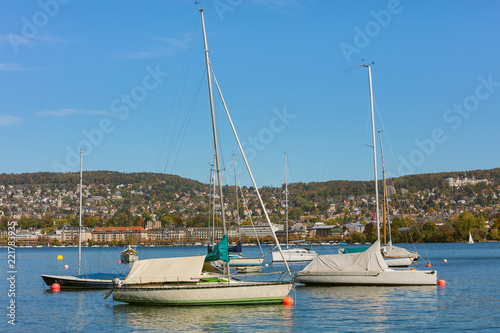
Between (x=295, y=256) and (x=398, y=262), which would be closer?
(x=398, y=262)

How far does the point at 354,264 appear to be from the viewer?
114 feet

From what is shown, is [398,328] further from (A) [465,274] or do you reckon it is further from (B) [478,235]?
(B) [478,235]

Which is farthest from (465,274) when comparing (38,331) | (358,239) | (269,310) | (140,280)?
(358,239)

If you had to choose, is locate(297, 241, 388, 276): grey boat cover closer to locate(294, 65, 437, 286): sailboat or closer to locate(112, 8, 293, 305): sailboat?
locate(294, 65, 437, 286): sailboat

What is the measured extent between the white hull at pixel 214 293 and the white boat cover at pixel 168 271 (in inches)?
33.9

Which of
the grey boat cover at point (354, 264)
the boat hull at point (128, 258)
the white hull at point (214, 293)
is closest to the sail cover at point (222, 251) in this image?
the white hull at point (214, 293)

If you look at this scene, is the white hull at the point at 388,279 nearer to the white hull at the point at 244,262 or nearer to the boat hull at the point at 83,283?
the boat hull at the point at 83,283

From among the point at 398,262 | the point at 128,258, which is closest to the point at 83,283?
the point at 398,262

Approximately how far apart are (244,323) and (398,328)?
5.91 m

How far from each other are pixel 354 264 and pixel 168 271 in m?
12.7

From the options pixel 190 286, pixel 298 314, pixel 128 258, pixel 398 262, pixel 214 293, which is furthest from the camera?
pixel 128 258

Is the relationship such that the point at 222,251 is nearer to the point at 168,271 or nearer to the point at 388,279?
the point at 168,271

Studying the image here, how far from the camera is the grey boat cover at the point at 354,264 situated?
3431cm

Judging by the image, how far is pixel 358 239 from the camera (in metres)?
189
